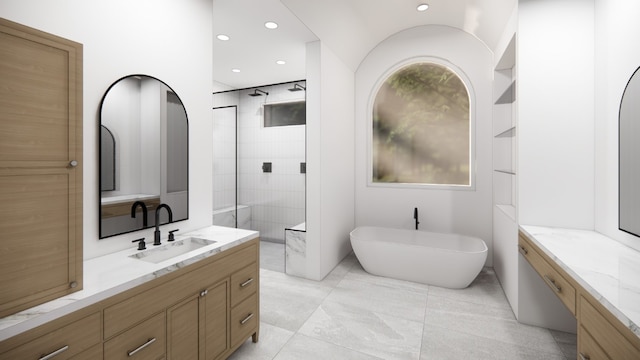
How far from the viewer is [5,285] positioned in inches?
37.8

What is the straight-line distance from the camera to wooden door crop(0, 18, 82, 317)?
98 centimetres

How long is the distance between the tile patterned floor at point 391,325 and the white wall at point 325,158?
415 mm

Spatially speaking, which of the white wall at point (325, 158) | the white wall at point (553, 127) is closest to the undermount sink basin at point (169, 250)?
the white wall at point (325, 158)

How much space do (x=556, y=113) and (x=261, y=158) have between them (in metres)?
3.92

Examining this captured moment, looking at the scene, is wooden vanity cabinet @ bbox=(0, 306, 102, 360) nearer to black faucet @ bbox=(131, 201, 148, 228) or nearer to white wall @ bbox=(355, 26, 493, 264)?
black faucet @ bbox=(131, 201, 148, 228)

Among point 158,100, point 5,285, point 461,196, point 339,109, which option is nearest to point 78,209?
point 5,285

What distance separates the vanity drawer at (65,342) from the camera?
0.93 meters

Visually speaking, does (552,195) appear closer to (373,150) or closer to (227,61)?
(373,150)

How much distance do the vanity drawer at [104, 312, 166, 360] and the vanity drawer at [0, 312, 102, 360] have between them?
9cm

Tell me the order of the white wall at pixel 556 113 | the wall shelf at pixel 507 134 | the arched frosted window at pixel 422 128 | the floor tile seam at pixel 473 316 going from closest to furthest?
the white wall at pixel 556 113 < the floor tile seam at pixel 473 316 < the wall shelf at pixel 507 134 < the arched frosted window at pixel 422 128

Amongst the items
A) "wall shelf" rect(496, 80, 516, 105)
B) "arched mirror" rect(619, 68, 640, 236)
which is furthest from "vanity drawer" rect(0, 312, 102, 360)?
"wall shelf" rect(496, 80, 516, 105)

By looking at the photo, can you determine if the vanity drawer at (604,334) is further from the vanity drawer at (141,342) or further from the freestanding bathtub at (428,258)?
the vanity drawer at (141,342)

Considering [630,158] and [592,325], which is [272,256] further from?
[630,158]

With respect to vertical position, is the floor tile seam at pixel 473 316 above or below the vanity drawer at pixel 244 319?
below
